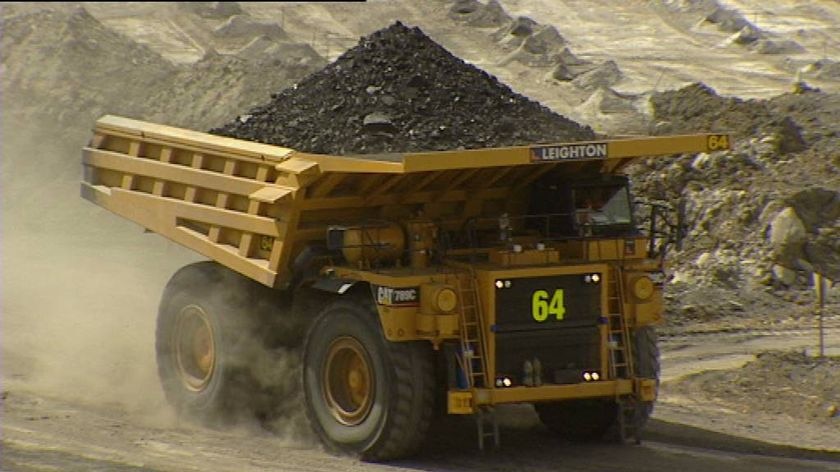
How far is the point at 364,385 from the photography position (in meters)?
12.3

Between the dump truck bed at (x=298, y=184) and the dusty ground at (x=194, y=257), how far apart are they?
156 centimetres

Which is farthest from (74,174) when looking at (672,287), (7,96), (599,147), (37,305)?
(599,147)

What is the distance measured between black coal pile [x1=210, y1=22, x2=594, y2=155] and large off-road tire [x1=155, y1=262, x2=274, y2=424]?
51.2 inches

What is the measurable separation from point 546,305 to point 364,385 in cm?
146

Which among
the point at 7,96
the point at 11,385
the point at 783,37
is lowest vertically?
the point at 11,385

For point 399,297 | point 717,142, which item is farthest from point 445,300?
point 717,142

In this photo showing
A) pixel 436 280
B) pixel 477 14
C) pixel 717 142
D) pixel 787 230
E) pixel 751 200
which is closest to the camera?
pixel 436 280

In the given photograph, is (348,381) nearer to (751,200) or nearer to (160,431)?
(160,431)

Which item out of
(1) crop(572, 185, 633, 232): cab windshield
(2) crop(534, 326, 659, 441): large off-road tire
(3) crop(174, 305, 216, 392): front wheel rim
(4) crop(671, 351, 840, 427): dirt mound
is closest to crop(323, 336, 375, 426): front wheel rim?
(2) crop(534, 326, 659, 441): large off-road tire

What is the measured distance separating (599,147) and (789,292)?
334 inches

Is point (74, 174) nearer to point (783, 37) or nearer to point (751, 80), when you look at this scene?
point (751, 80)

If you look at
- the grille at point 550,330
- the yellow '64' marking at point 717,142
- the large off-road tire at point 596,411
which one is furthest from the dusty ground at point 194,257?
the yellow '64' marking at point 717,142

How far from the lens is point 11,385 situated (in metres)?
15.2

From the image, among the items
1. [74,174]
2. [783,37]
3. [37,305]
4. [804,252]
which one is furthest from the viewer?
[783,37]
